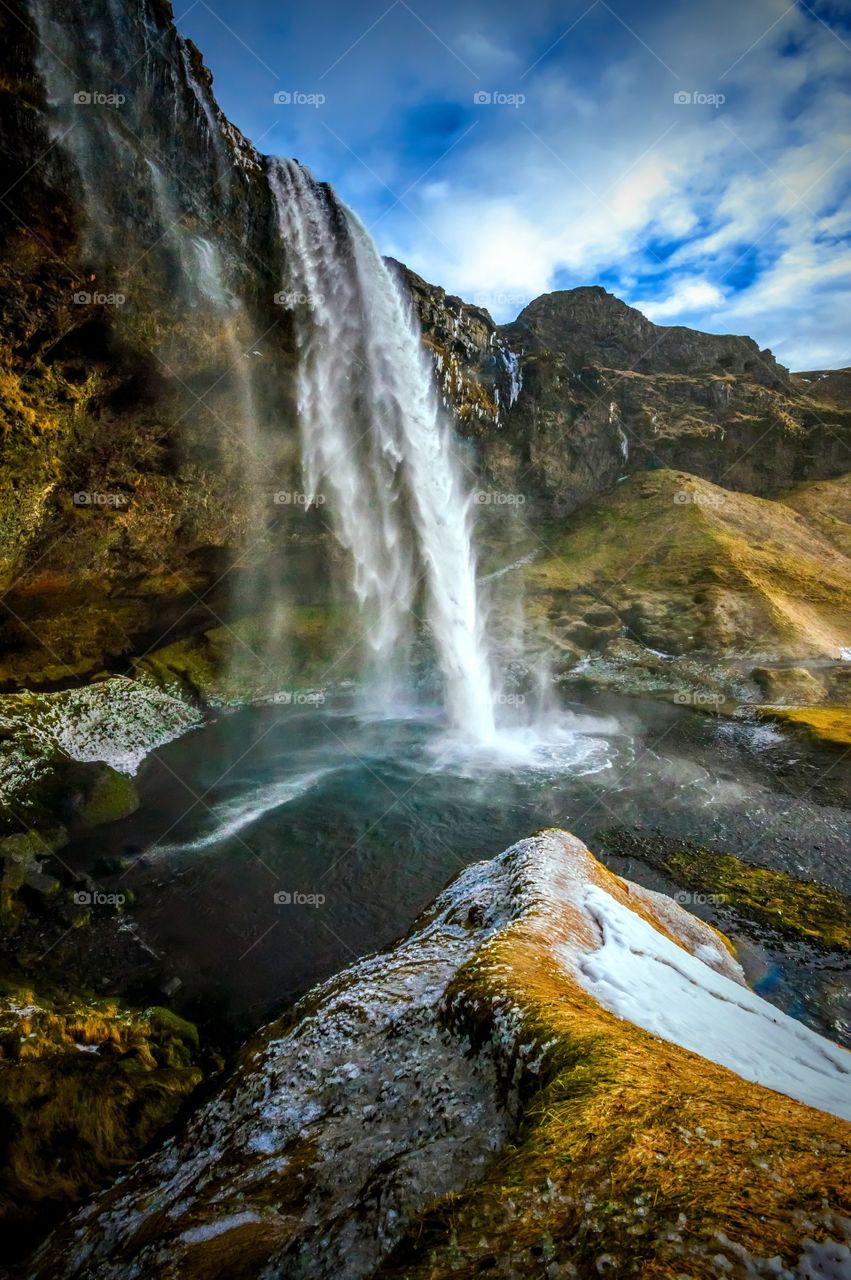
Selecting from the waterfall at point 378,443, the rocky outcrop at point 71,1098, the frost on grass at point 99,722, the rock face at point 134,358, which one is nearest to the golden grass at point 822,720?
the waterfall at point 378,443

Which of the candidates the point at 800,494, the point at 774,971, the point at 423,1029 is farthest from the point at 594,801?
the point at 800,494

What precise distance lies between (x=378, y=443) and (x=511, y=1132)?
87.1 ft

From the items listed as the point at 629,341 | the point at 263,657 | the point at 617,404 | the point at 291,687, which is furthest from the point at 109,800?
the point at 629,341

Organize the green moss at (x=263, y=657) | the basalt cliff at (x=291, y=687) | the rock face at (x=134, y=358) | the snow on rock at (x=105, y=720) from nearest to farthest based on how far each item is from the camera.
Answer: the basalt cliff at (x=291, y=687)
the rock face at (x=134, y=358)
the snow on rock at (x=105, y=720)
the green moss at (x=263, y=657)

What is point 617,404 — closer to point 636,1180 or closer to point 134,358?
point 134,358

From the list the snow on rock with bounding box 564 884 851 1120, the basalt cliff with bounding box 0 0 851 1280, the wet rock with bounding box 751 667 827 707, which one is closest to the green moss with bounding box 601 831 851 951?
the basalt cliff with bounding box 0 0 851 1280

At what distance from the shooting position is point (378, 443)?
2644cm

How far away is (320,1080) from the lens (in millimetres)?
4516

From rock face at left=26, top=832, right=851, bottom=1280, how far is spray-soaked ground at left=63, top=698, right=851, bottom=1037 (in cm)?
405

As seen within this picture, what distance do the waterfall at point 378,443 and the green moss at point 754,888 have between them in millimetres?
9528

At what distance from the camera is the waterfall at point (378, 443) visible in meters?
21.5

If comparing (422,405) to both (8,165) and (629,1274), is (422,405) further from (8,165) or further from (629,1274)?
(629,1274)

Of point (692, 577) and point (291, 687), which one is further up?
point (692, 577)

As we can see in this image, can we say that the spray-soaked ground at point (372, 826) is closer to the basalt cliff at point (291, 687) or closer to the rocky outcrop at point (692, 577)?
the basalt cliff at point (291, 687)
